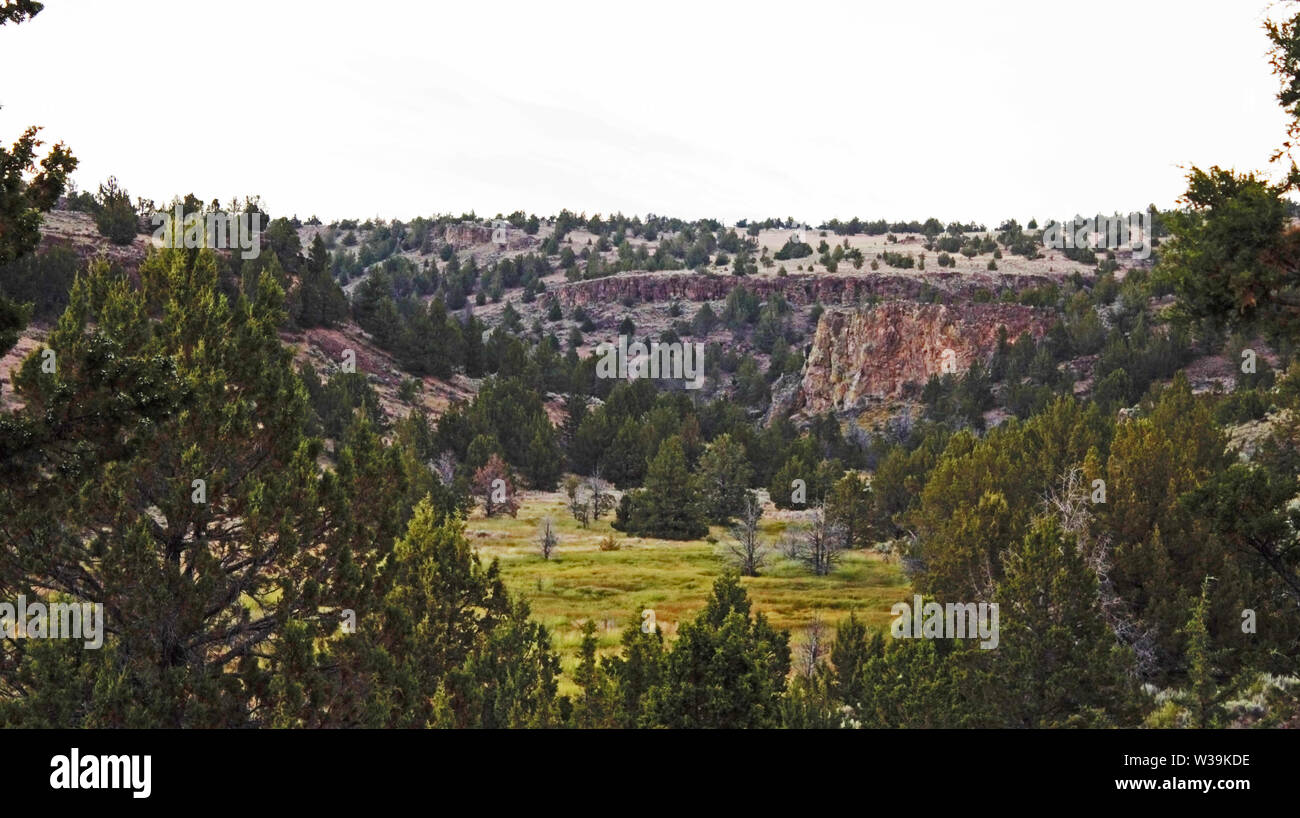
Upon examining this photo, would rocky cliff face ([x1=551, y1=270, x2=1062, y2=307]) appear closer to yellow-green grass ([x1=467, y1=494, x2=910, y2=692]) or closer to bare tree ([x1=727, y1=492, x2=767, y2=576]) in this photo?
yellow-green grass ([x1=467, y1=494, x2=910, y2=692])

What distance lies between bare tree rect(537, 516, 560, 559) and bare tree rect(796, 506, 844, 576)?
11202 millimetres

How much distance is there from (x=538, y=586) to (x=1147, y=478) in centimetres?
2296

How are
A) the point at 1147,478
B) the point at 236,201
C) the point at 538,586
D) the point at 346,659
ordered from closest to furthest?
the point at 346,659, the point at 1147,478, the point at 538,586, the point at 236,201

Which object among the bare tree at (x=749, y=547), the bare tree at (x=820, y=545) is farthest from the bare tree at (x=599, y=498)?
the bare tree at (x=820, y=545)

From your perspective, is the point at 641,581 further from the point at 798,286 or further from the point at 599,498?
the point at 798,286

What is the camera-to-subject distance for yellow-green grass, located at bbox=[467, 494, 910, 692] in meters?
35.9

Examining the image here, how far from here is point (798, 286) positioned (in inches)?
5241

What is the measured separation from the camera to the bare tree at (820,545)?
46.7 meters

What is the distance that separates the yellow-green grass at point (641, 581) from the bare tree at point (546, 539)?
1.27ft

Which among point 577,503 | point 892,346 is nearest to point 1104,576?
point 577,503

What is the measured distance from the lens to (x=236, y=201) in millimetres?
85312
